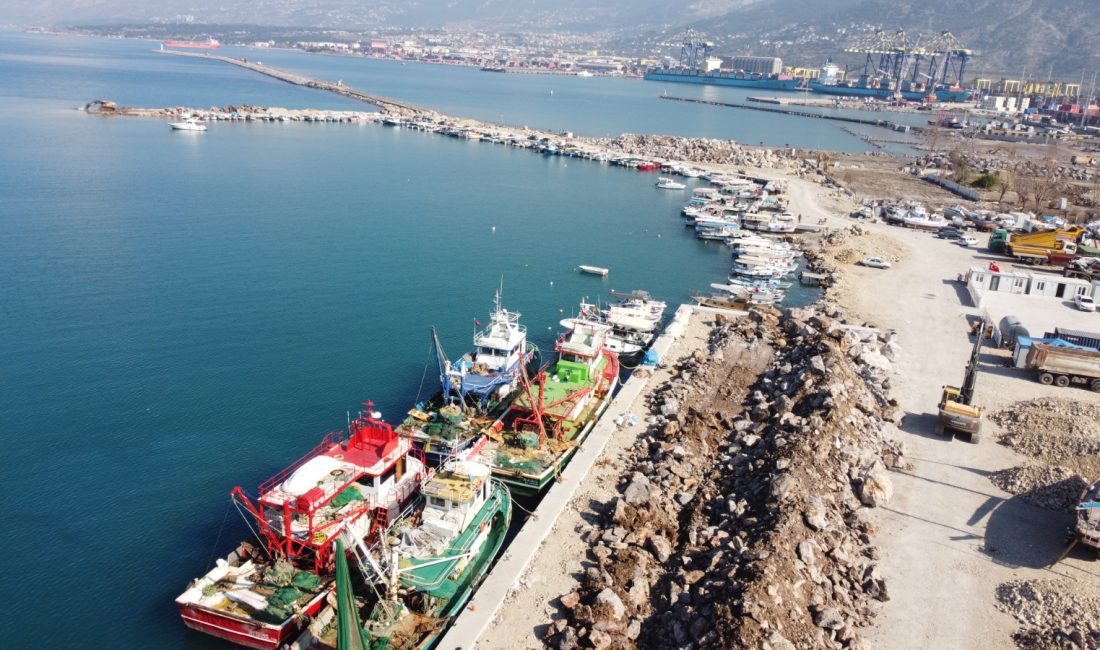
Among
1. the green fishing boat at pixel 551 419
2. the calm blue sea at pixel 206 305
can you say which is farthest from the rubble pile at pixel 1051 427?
the calm blue sea at pixel 206 305

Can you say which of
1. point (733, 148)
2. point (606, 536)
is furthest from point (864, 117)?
point (606, 536)

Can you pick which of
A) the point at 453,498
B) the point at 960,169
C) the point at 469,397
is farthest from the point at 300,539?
the point at 960,169

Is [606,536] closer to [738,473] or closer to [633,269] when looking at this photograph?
[738,473]

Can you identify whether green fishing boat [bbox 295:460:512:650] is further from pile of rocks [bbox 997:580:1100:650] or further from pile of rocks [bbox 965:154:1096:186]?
pile of rocks [bbox 965:154:1096:186]

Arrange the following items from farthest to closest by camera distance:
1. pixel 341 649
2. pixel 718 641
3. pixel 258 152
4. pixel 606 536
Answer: pixel 258 152, pixel 606 536, pixel 718 641, pixel 341 649

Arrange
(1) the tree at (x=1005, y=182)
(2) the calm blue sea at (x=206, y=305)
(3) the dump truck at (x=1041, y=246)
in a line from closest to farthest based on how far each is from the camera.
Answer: (2) the calm blue sea at (x=206, y=305), (3) the dump truck at (x=1041, y=246), (1) the tree at (x=1005, y=182)

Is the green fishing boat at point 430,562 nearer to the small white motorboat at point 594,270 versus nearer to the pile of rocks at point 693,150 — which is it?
the small white motorboat at point 594,270

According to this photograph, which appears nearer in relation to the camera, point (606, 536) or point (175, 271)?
point (606, 536)
